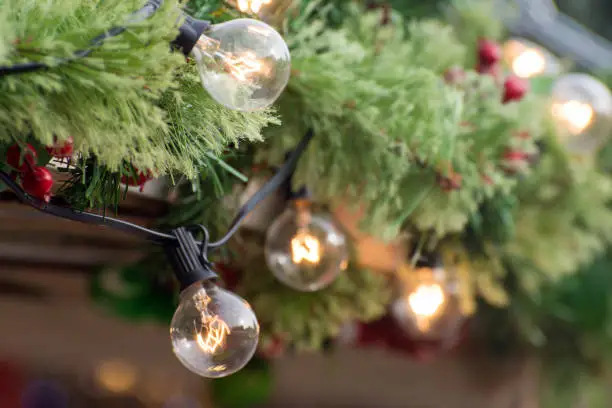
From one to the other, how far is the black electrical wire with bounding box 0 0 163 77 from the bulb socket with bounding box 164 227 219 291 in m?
0.16

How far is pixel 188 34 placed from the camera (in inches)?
15.5

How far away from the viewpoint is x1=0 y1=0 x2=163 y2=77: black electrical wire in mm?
333

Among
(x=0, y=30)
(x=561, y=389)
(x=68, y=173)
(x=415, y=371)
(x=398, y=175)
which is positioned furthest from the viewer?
(x=415, y=371)

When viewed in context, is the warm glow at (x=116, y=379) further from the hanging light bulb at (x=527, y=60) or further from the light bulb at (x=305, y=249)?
the light bulb at (x=305, y=249)

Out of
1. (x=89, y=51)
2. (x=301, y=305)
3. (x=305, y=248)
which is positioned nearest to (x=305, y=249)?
(x=305, y=248)

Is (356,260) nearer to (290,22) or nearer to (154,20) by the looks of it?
(290,22)

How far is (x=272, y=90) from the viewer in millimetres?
419

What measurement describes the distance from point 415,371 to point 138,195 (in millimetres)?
955

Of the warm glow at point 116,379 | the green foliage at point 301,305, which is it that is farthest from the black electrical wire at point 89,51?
the warm glow at point 116,379

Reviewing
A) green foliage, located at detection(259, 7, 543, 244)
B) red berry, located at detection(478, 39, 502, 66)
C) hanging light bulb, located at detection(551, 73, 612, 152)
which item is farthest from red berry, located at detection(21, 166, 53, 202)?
hanging light bulb, located at detection(551, 73, 612, 152)

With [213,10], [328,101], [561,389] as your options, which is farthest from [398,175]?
[561,389]

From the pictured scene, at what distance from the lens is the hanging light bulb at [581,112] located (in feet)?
2.99

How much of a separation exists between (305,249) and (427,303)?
291 mm

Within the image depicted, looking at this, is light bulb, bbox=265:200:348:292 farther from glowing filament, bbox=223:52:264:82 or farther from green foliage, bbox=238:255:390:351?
glowing filament, bbox=223:52:264:82
